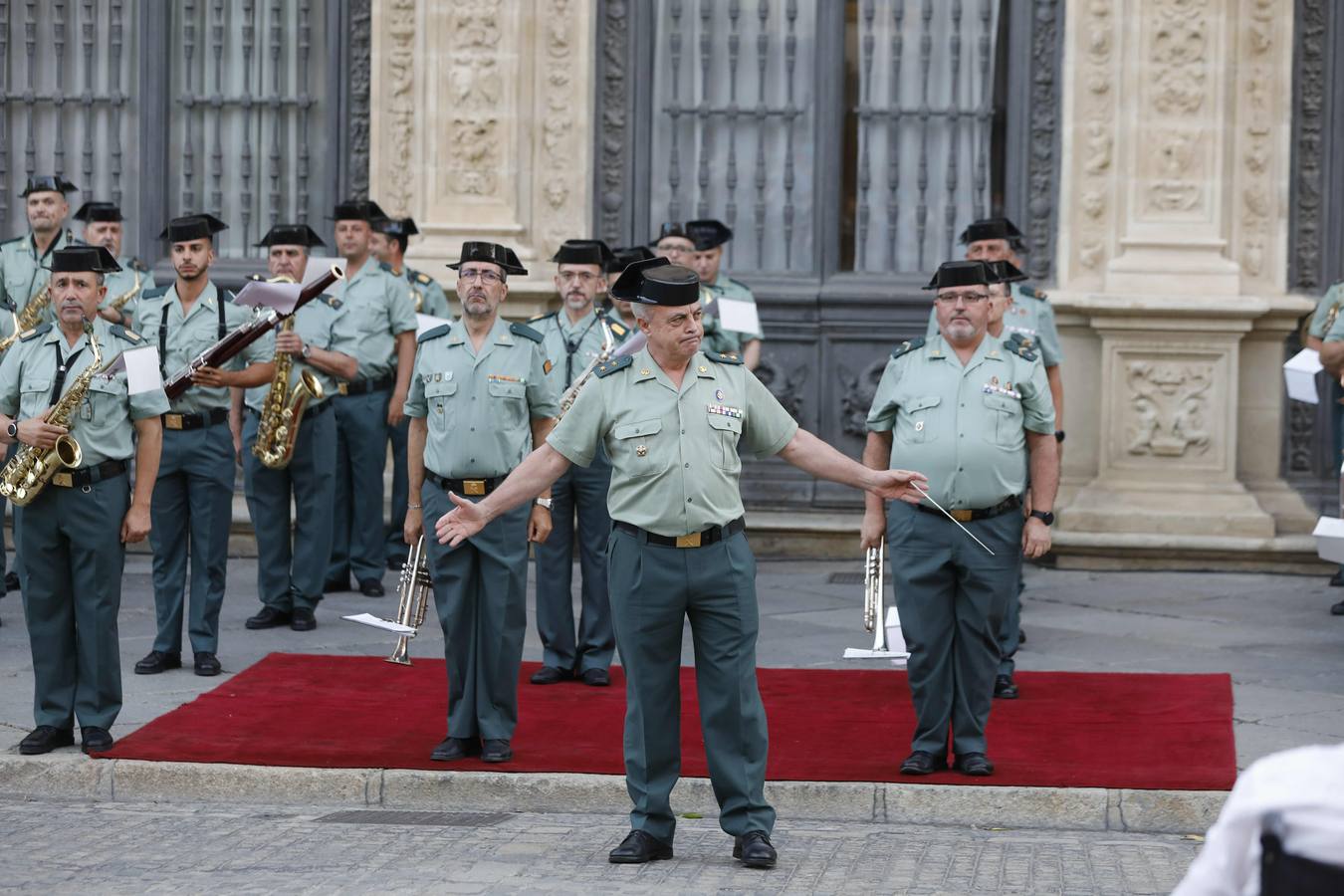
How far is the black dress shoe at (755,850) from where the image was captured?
7.09 meters

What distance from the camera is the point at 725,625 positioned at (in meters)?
7.20

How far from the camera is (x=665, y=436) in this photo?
23.5ft

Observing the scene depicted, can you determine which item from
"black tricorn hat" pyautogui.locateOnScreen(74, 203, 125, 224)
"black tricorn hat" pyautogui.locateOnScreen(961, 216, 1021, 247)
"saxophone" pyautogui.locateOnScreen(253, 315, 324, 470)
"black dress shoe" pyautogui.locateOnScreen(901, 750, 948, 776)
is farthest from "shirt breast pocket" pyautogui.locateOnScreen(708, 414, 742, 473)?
"black tricorn hat" pyautogui.locateOnScreen(74, 203, 125, 224)

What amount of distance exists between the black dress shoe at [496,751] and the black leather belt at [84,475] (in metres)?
1.88

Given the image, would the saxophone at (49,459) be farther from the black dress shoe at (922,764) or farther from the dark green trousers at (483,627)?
the black dress shoe at (922,764)

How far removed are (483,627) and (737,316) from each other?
3654 millimetres

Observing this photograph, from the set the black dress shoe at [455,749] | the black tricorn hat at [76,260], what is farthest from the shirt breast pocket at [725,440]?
the black tricorn hat at [76,260]

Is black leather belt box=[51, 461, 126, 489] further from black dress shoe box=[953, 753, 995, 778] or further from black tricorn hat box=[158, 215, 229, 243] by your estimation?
black dress shoe box=[953, 753, 995, 778]

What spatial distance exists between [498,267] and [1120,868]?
3594 millimetres

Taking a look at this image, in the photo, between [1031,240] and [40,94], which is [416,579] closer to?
[1031,240]

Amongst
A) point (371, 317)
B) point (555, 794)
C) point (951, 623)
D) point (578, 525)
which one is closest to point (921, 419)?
point (951, 623)

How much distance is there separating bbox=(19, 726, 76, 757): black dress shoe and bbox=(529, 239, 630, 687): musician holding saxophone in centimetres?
242

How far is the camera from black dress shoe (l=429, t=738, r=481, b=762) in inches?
336

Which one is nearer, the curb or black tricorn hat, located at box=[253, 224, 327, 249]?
the curb
